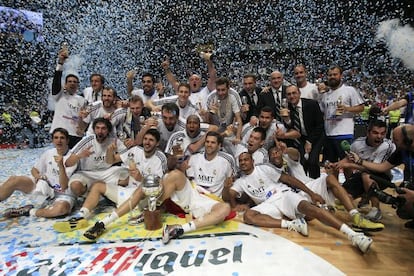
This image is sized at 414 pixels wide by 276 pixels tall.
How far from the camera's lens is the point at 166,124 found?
3.92 metres

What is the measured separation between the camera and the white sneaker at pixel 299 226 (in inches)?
116

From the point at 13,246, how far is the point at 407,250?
10.2 ft

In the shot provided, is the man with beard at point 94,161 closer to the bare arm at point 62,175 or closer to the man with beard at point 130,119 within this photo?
the bare arm at point 62,175

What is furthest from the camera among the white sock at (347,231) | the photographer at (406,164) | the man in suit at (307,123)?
the man in suit at (307,123)

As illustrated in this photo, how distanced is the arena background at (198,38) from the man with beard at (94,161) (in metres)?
8.48

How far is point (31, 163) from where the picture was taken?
6.49 metres

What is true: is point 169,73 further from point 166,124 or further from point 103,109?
point 166,124

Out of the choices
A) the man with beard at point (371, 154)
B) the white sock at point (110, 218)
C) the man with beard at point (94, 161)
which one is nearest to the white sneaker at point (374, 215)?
the man with beard at point (371, 154)

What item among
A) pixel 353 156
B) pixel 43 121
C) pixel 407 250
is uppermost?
pixel 43 121

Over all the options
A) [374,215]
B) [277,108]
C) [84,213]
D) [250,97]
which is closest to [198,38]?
[250,97]

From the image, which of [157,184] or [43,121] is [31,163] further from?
[157,184]

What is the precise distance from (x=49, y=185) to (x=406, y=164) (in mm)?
3452

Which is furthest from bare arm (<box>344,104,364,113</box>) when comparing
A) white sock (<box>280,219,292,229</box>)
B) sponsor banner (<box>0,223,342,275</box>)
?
sponsor banner (<box>0,223,342,275</box>)

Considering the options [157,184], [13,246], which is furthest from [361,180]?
[13,246]
